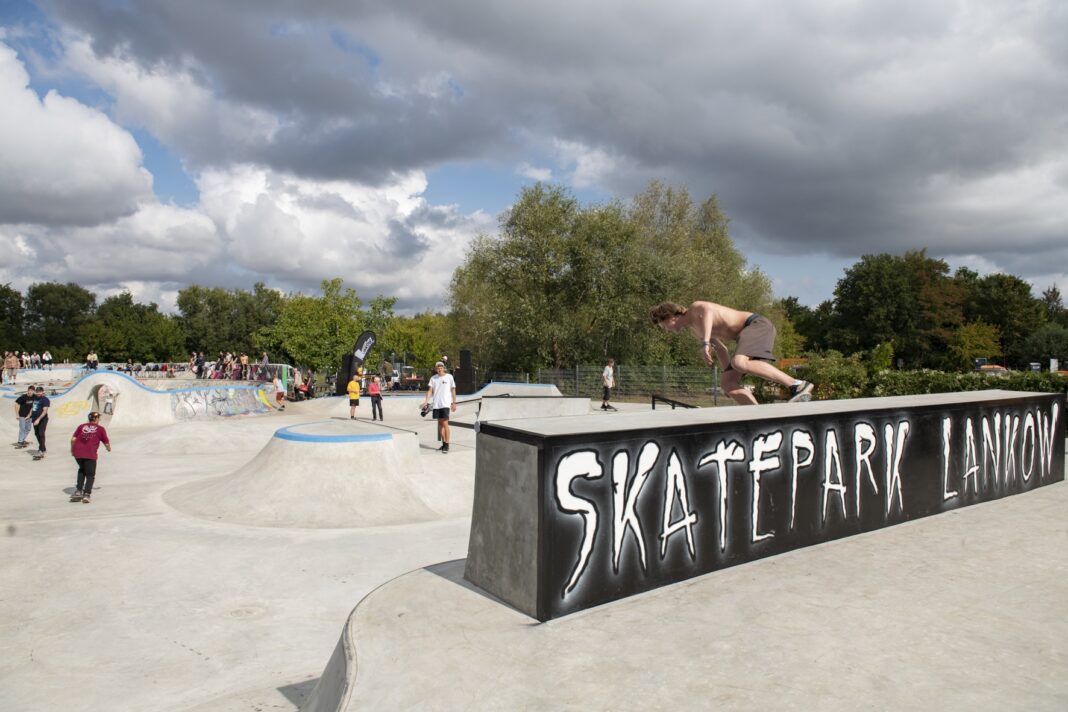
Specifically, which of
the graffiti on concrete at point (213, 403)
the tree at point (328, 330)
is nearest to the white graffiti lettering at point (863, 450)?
the graffiti on concrete at point (213, 403)

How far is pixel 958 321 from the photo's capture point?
6028 cm

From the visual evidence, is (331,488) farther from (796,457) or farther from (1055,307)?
(1055,307)

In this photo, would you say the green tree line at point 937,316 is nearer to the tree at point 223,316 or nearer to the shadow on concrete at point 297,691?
the shadow on concrete at point 297,691

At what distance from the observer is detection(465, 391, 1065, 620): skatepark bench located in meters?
3.56

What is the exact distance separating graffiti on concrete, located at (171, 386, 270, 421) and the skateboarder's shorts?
820 inches

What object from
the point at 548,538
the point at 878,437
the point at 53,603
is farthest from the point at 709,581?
the point at 53,603

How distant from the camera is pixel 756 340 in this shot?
630 cm

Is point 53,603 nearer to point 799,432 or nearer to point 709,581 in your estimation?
point 709,581

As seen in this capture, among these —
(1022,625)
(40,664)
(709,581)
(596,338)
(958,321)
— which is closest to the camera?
(1022,625)

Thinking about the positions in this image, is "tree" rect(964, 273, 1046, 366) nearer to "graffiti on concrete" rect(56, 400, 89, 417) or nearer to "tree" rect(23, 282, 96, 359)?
"graffiti on concrete" rect(56, 400, 89, 417)

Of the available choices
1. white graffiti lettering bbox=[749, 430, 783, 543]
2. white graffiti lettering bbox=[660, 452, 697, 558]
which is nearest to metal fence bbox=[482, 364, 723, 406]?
white graffiti lettering bbox=[749, 430, 783, 543]

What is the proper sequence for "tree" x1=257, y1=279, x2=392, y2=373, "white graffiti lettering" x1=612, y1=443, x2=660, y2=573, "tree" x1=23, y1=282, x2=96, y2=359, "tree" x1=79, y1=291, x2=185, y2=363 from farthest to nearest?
1. "tree" x1=23, y1=282, x2=96, y2=359
2. "tree" x1=79, y1=291, x2=185, y2=363
3. "tree" x1=257, y1=279, x2=392, y2=373
4. "white graffiti lettering" x1=612, y1=443, x2=660, y2=573

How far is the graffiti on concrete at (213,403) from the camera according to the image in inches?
872

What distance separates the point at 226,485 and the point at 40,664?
4.94m
